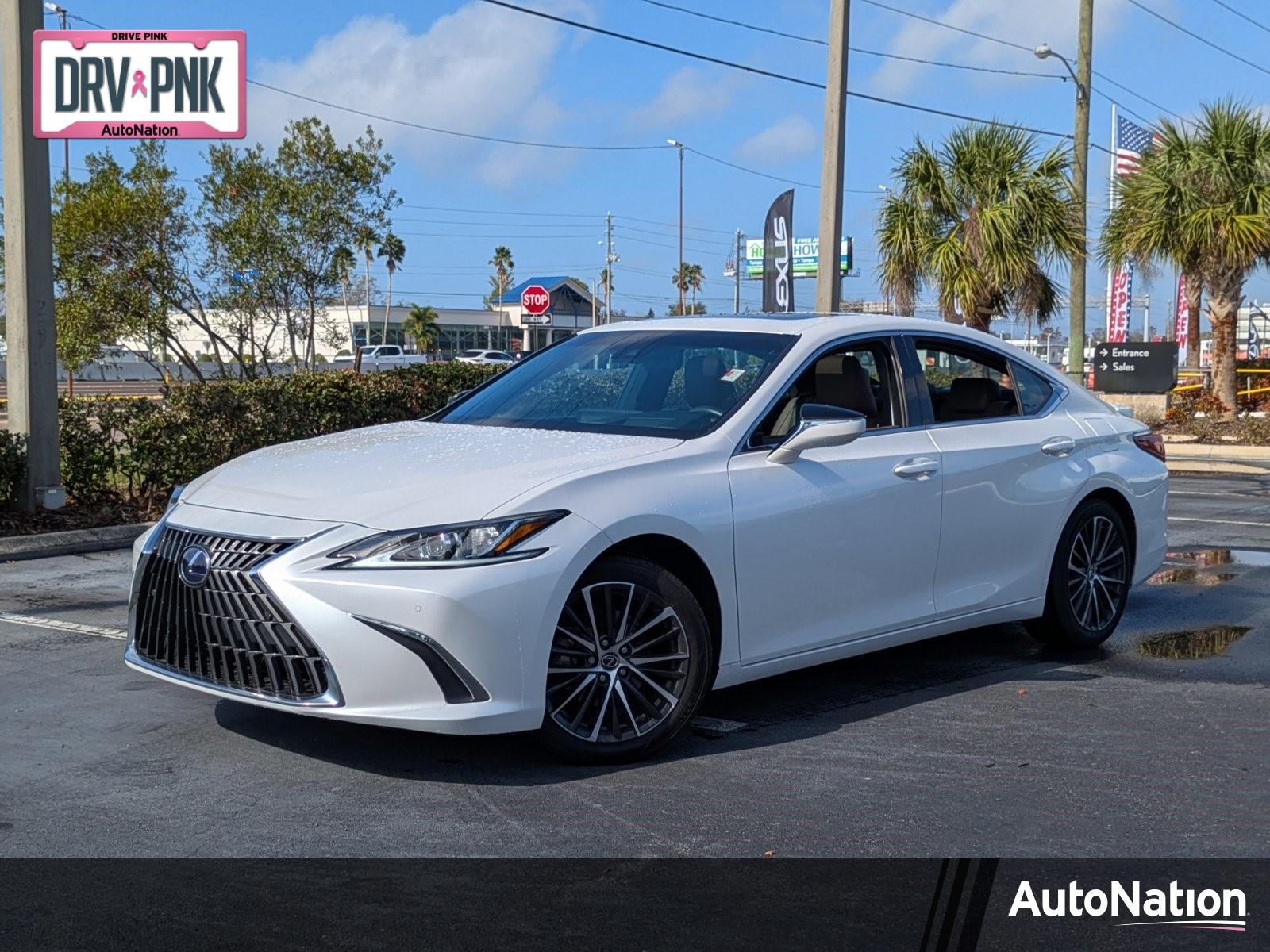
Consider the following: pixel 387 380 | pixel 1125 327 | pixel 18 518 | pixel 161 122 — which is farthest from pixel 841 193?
pixel 1125 327

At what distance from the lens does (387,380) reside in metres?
14.9

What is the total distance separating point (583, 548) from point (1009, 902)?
1785 millimetres

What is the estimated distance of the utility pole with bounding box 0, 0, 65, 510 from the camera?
11219 mm

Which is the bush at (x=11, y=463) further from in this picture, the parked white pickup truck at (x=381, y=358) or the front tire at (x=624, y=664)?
the parked white pickup truck at (x=381, y=358)

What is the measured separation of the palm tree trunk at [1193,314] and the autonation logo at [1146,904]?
24505 millimetres

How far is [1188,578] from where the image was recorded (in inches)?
380

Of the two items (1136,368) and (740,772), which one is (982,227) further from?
(740,772)

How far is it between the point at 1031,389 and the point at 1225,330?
20663 millimetres

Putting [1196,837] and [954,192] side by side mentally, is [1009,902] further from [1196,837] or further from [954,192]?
[954,192]

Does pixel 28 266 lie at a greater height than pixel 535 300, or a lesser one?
lesser

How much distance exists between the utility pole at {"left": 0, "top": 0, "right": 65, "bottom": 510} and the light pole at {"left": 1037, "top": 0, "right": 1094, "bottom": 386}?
18132 mm

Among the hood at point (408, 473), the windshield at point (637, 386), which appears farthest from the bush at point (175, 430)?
the hood at point (408, 473)

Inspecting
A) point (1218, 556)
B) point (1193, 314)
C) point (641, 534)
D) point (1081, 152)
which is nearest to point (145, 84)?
point (641, 534)

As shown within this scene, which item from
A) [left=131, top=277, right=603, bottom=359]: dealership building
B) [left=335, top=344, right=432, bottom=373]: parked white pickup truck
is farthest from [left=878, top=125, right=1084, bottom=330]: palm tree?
[left=131, top=277, right=603, bottom=359]: dealership building
